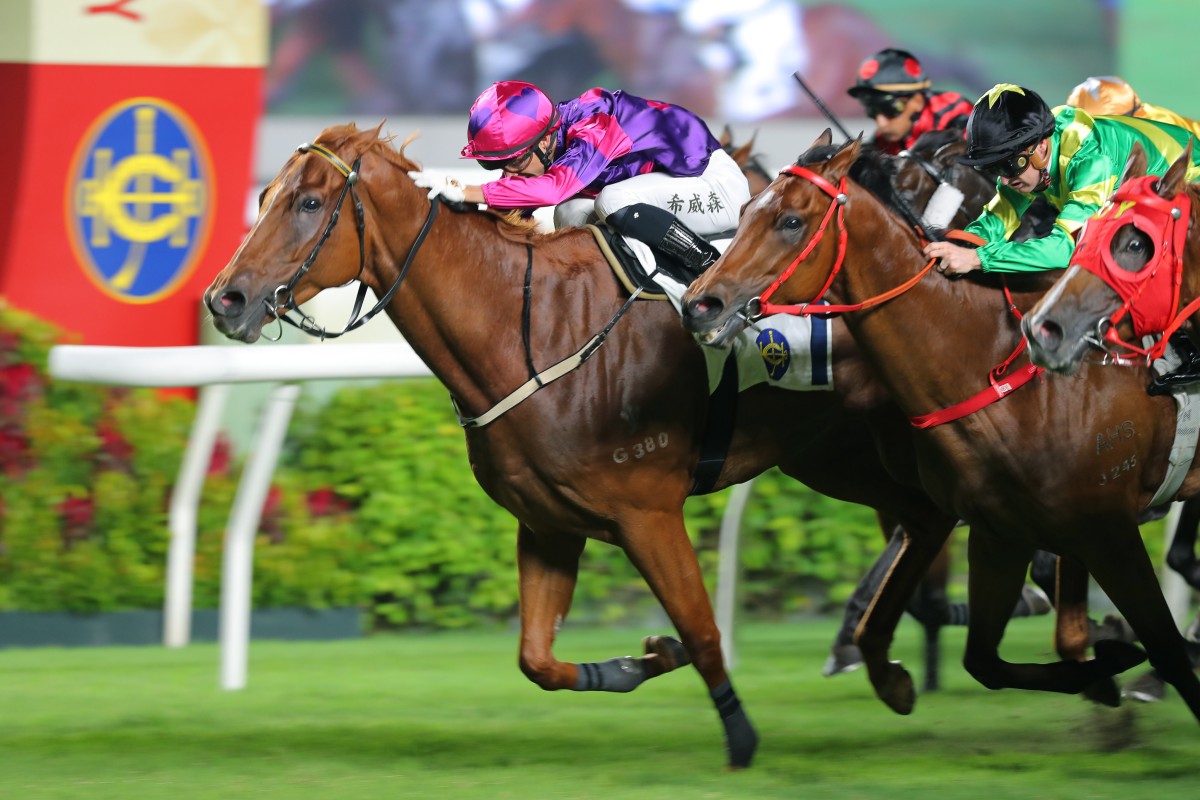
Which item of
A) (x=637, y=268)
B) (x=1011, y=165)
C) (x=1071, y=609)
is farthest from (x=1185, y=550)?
(x=637, y=268)

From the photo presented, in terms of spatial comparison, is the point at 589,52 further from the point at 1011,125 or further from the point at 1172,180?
the point at 1172,180

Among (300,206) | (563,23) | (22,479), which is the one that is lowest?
(22,479)

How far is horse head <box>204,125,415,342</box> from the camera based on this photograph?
3928 mm

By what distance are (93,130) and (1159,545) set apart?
4.24 metres

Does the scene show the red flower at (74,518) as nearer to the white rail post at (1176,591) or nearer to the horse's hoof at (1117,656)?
the horse's hoof at (1117,656)

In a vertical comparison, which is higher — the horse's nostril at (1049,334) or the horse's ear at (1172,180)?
the horse's ear at (1172,180)

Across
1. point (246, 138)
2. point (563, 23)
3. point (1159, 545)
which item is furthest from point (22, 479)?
point (563, 23)

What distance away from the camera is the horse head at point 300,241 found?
3.93m

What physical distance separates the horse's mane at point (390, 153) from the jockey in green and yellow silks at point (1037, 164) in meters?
1.01

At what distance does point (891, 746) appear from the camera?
4.54m

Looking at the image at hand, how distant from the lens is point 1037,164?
13.1ft

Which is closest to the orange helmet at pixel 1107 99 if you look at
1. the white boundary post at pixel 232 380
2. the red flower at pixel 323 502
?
the white boundary post at pixel 232 380

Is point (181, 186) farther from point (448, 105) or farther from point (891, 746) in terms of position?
point (448, 105)

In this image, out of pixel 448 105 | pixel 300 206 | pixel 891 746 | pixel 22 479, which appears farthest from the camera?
pixel 448 105
